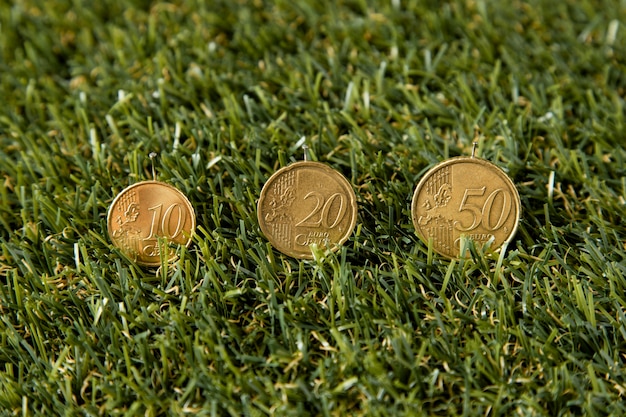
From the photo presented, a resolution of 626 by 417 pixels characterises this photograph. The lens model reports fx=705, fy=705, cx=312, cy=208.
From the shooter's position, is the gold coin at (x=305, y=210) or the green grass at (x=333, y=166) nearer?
the green grass at (x=333, y=166)

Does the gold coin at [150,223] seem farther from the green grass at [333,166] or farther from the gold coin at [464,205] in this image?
the gold coin at [464,205]

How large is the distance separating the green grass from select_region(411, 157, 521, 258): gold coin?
0.23 feet

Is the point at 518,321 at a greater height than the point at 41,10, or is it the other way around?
the point at 41,10

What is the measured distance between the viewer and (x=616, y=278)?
2.04 meters

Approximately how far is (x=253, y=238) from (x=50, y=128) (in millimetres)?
1132

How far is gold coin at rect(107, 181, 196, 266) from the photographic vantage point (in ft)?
7.21

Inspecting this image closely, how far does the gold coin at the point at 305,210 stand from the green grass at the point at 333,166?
2.6 inches

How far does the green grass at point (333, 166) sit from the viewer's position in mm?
1889

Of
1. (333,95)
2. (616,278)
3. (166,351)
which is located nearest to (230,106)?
(333,95)

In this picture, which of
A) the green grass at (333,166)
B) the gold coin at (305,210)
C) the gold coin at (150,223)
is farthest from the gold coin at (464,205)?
the gold coin at (150,223)

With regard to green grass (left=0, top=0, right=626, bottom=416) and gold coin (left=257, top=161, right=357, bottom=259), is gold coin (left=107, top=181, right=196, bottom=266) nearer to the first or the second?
green grass (left=0, top=0, right=626, bottom=416)

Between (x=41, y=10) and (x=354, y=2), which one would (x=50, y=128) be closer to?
(x=41, y=10)

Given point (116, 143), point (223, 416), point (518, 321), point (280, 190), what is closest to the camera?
point (223, 416)

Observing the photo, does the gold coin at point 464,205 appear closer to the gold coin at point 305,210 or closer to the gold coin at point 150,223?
the gold coin at point 305,210
